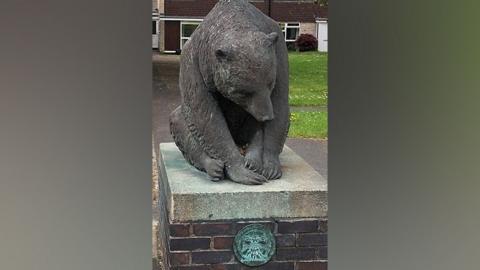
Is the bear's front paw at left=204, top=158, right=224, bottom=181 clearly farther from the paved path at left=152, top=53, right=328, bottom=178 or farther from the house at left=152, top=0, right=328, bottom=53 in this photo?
the house at left=152, top=0, right=328, bottom=53

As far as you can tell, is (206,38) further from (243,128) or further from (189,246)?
(189,246)

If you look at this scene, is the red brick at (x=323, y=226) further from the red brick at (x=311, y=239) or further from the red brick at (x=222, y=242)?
the red brick at (x=222, y=242)

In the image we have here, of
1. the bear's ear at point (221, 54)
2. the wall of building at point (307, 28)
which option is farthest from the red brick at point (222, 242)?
the wall of building at point (307, 28)

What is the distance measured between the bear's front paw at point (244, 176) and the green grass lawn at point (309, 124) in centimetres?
111

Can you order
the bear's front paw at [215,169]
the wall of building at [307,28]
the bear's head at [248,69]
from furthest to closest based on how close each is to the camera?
the wall of building at [307,28] < the bear's front paw at [215,169] < the bear's head at [248,69]

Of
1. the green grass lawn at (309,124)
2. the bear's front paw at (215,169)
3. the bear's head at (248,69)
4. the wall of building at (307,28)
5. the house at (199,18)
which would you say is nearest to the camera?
the bear's head at (248,69)

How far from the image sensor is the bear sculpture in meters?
2.22

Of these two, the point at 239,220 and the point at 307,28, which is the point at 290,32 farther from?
the point at 239,220

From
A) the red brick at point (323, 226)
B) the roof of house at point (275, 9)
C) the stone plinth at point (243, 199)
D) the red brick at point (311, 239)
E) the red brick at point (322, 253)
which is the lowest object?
the red brick at point (322, 253)

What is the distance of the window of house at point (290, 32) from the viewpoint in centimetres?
279

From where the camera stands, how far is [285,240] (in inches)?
95.0

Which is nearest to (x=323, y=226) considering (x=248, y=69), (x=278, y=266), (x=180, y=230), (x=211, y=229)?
(x=278, y=266)

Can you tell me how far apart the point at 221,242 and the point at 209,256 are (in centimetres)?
7
